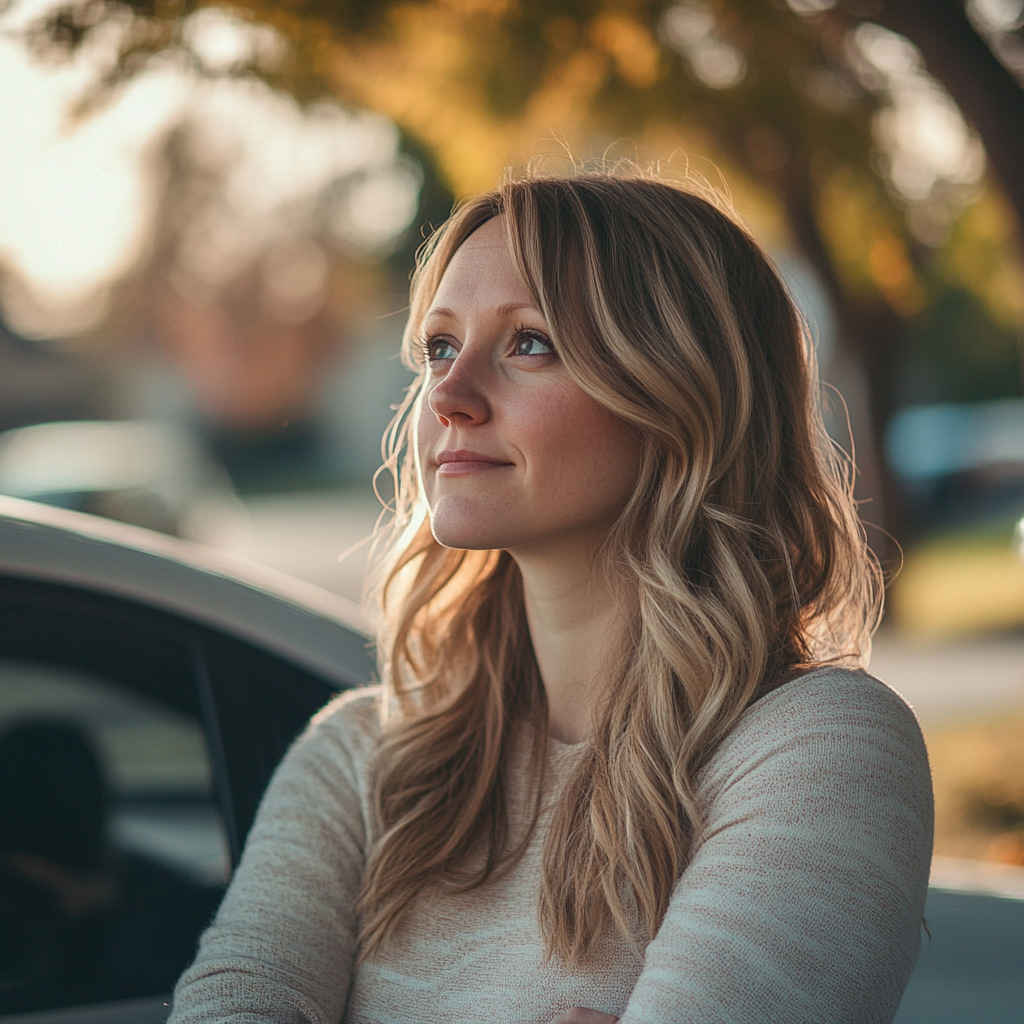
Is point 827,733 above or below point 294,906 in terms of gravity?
above

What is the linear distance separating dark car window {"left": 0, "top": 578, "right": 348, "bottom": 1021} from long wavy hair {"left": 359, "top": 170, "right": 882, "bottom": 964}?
289mm

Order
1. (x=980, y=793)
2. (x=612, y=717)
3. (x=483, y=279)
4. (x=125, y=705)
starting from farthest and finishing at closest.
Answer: (x=980, y=793) → (x=125, y=705) → (x=483, y=279) → (x=612, y=717)

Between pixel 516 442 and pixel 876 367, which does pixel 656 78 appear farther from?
pixel 516 442

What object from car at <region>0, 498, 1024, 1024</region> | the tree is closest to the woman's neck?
car at <region>0, 498, 1024, 1024</region>

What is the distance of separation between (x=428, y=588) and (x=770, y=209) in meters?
8.18

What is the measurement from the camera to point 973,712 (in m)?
8.35

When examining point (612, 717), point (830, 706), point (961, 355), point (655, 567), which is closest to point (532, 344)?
point (655, 567)

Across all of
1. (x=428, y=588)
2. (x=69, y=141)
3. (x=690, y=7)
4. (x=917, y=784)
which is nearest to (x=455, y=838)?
(x=428, y=588)

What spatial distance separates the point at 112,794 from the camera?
267 centimetres

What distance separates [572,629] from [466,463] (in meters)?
0.34

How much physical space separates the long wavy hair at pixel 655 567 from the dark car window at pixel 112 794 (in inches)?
11.4

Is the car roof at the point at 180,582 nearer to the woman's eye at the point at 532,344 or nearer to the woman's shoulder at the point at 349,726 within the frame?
the woman's shoulder at the point at 349,726

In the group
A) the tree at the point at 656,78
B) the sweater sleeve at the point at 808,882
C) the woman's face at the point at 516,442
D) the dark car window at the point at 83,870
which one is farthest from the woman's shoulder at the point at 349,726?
the tree at the point at 656,78

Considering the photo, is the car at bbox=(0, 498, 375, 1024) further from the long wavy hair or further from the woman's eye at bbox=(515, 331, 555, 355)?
the woman's eye at bbox=(515, 331, 555, 355)
